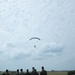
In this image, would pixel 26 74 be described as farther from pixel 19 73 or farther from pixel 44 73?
pixel 44 73

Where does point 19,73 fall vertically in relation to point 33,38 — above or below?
below

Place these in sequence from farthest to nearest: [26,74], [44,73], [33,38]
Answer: [33,38], [26,74], [44,73]

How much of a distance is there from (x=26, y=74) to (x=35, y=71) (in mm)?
1102

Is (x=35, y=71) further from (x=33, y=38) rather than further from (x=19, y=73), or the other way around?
(x=33, y=38)

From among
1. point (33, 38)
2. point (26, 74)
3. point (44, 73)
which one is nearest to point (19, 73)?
point (26, 74)

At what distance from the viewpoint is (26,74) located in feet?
68.8

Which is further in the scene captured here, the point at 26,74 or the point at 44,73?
the point at 26,74

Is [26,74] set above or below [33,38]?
below

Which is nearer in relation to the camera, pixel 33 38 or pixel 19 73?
pixel 19 73

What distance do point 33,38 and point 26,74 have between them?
4.98m

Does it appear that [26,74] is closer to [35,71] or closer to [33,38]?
[35,71]

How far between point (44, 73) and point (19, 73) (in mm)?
2829

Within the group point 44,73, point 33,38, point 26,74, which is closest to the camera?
point 44,73

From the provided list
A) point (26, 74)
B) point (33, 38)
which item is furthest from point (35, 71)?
point (33, 38)
